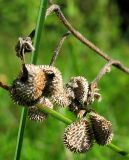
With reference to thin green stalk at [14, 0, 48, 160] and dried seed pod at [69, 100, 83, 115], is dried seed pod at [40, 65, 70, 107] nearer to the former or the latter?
thin green stalk at [14, 0, 48, 160]

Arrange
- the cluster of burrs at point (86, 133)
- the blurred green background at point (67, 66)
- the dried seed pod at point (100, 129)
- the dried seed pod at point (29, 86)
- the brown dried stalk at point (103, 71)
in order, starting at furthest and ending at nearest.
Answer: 1. the blurred green background at point (67, 66)
2. the brown dried stalk at point (103, 71)
3. the dried seed pod at point (100, 129)
4. the cluster of burrs at point (86, 133)
5. the dried seed pod at point (29, 86)

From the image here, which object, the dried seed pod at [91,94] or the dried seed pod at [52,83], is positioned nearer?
the dried seed pod at [52,83]

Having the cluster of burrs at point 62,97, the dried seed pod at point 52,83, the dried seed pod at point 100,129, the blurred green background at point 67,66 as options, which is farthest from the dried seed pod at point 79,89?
the blurred green background at point 67,66

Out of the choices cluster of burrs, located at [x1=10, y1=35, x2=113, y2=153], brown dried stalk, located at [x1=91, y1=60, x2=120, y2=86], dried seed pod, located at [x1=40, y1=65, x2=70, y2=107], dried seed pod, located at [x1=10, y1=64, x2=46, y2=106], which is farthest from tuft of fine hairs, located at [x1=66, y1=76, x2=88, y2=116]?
dried seed pod, located at [x1=10, y1=64, x2=46, y2=106]

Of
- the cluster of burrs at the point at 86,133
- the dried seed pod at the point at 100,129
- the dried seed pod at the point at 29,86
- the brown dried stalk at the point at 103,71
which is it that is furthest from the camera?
the brown dried stalk at the point at 103,71

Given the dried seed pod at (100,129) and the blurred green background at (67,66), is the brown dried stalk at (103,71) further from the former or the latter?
the blurred green background at (67,66)

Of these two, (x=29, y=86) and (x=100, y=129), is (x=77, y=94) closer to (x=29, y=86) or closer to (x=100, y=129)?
(x=100, y=129)


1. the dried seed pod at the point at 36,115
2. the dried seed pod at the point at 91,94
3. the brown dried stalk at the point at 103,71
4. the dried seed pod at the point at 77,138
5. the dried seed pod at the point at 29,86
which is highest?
the brown dried stalk at the point at 103,71
